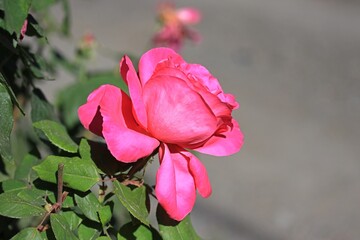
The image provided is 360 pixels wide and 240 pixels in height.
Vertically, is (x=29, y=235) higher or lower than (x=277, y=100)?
higher

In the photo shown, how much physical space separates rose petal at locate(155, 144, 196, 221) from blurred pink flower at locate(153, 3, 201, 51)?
1335 mm

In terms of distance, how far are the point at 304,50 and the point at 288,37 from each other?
0.17m

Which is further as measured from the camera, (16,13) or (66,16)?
(66,16)

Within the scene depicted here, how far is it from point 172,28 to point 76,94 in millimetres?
640

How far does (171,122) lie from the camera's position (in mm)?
632

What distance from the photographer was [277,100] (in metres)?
3.41

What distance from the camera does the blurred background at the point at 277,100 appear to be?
2.62 metres

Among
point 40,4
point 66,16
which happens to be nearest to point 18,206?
point 40,4

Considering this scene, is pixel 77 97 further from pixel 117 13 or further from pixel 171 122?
pixel 117 13

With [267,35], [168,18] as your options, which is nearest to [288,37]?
[267,35]

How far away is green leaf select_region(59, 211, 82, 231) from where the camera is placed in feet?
2.20

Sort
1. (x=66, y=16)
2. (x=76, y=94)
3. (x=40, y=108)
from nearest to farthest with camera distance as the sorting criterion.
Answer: (x=40, y=108)
(x=66, y=16)
(x=76, y=94)

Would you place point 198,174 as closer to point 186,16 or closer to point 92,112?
point 92,112

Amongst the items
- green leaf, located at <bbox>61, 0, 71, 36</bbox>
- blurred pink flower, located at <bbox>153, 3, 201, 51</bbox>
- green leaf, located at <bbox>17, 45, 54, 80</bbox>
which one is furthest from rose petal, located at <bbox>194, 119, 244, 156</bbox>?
blurred pink flower, located at <bbox>153, 3, 201, 51</bbox>
